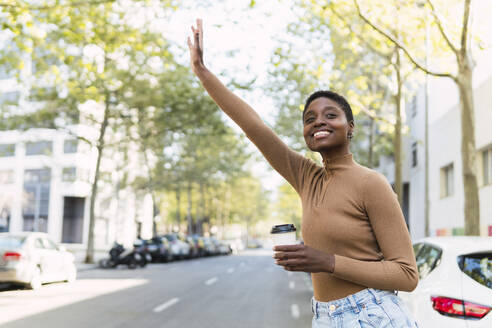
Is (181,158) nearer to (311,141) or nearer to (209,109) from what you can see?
(209,109)

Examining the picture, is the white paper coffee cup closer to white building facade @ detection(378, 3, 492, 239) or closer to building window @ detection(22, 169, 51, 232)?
white building facade @ detection(378, 3, 492, 239)

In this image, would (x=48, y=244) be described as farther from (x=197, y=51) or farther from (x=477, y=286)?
(x=197, y=51)

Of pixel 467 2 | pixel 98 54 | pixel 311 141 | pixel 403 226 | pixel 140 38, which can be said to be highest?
pixel 98 54

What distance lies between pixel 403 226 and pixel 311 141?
1.53 feet

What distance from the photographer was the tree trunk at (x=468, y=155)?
10.4m

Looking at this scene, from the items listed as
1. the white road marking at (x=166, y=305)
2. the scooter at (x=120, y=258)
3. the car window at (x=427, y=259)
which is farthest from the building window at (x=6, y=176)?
the car window at (x=427, y=259)

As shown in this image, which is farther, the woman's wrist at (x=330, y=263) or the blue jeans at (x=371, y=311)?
the blue jeans at (x=371, y=311)

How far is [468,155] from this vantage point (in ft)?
34.4

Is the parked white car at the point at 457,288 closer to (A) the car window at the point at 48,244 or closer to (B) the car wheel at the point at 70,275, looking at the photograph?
(A) the car window at the point at 48,244

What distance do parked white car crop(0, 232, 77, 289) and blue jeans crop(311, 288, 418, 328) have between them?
41.6ft

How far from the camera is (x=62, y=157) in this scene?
175 ft

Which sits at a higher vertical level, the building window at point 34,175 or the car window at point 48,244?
the building window at point 34,175

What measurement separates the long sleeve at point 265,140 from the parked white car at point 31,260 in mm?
12328

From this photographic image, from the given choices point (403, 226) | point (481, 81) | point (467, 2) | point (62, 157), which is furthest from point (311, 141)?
point (62, 157)
